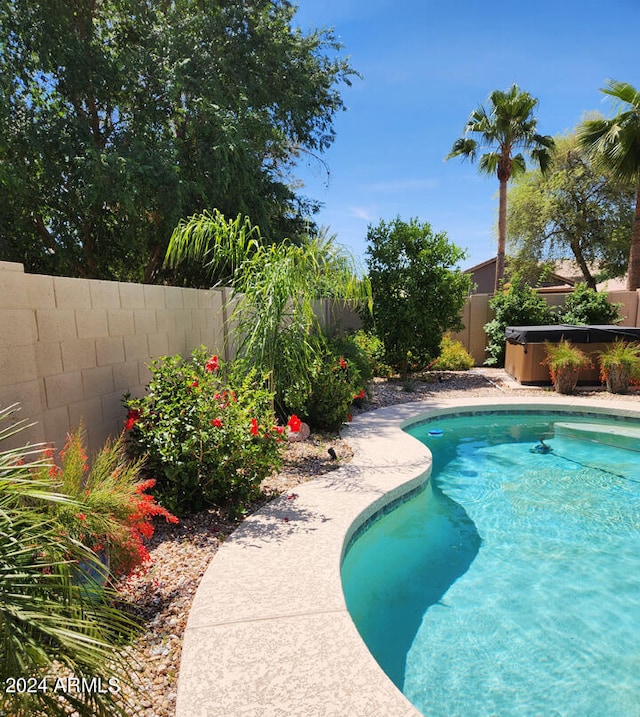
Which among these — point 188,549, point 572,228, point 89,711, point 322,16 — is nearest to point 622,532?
point 188,549

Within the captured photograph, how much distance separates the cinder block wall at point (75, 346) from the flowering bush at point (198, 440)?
31cm

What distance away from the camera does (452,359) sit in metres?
11.1

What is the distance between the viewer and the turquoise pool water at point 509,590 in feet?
8.27

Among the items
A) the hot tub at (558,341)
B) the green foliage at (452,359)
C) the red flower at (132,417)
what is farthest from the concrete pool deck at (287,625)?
the green foliage at (452,359)

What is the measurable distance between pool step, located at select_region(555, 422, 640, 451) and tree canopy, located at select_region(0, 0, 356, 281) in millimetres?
7415

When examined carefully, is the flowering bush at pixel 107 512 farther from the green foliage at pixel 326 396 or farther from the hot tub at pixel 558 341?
the hot tub at pixel 558 341

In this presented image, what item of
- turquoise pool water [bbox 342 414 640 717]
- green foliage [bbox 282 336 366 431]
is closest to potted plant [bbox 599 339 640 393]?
turquoise pool water [bbox 342 414 640 717]

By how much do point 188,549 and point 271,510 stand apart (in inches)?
31.8

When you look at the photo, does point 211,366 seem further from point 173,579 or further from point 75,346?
point 173,579

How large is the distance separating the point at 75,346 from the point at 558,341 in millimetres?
8627

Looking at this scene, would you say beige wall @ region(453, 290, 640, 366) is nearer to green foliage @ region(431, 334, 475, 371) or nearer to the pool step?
green foliage @ region(431, 334, 475, 371)

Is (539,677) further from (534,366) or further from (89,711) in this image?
(534,366)

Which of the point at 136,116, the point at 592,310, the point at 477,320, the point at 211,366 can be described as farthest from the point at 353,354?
the point at 136,116

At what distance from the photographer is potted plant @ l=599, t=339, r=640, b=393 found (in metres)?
8.23
